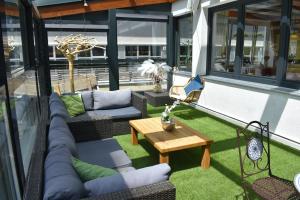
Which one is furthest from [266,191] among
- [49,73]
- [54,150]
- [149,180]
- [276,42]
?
[49,73]

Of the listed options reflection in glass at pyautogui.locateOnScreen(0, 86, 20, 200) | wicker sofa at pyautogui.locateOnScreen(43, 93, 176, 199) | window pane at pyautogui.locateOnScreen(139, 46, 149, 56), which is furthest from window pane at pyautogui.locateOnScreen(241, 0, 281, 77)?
reflection in glass at pyautogui.locateOnScreen(0, 86, 20, 200)

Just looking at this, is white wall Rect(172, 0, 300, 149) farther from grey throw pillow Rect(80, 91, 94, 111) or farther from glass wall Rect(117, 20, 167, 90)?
grey throw pillow Rect(80, 91, 94, 111)

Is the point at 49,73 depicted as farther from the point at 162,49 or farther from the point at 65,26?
the point at 162,49

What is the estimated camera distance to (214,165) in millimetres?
3371

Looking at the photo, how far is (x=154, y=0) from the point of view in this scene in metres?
7.26

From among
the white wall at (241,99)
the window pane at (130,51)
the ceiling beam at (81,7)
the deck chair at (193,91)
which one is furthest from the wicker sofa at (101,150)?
the ceiling beam at (81,7)

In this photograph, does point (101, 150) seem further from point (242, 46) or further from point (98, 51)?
point (98, 51)

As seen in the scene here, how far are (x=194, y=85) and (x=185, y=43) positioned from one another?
7.28ft

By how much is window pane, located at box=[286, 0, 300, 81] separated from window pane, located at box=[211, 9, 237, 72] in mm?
1471

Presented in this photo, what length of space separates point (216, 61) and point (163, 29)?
8.29 ft

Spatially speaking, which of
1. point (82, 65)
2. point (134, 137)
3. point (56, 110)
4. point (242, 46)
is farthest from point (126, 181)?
point (82, 65)

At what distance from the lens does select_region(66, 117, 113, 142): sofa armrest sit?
3.31 m

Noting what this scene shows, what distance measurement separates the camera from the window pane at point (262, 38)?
14.8 ft

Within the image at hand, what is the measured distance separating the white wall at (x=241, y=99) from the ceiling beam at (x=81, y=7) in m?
1.44
